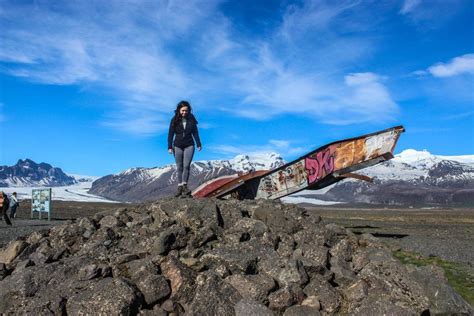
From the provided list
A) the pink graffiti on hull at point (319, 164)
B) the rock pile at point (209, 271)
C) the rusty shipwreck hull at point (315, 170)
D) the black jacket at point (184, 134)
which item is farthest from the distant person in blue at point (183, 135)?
the pink graffiti on hull at point (319, 164)

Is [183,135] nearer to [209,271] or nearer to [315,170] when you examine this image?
[209,271]

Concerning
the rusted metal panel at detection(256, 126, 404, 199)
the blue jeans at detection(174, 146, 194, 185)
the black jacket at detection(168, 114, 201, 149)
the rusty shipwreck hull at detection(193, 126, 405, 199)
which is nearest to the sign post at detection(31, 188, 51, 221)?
the rusty shipwreck hull at detection(193, 126, 405, 199)

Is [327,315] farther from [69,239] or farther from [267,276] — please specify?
[69,239]

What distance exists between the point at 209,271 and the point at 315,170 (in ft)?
40.0

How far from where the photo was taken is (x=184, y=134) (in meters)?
12.7

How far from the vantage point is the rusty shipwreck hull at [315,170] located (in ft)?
59.8

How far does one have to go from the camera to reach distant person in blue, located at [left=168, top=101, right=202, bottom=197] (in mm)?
12656

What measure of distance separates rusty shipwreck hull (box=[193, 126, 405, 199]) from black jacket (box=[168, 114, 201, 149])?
651cm

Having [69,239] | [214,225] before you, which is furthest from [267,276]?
[69,239]

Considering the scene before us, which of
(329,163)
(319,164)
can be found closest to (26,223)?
(319,164)

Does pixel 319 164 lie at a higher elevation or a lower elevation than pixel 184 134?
lower

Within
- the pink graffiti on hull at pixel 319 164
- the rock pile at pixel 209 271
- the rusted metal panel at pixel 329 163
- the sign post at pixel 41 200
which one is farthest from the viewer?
the sign post at pixel 41 200

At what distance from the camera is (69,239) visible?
10.4 m

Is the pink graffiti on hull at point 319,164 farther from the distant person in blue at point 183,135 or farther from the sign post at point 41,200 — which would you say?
the sign post at point 41,200
